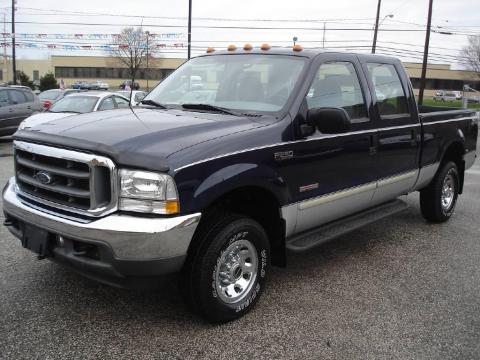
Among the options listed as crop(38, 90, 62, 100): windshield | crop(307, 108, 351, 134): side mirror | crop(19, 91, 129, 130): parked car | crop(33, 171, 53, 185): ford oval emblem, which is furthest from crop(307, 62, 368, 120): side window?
crop(38, 90, 62, 100): windshield

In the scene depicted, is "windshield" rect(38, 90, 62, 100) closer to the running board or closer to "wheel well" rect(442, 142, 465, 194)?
"wheel well" rect(442, 142, 465, 194)

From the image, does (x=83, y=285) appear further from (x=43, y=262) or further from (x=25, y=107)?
(x=25, y=107)

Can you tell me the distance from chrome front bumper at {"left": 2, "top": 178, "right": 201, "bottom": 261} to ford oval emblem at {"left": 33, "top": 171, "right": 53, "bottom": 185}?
312 millimetres

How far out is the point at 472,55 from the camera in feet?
220

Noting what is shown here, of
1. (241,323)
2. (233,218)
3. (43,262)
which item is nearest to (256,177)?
(233,218)

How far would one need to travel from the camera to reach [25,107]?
1477cm

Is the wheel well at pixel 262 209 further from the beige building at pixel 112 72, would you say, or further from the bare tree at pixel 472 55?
the beige building at pixel 112 72

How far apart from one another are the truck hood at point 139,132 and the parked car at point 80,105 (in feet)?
30.7

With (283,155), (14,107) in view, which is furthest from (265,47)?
(14,107)

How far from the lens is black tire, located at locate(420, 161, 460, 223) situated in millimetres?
6278

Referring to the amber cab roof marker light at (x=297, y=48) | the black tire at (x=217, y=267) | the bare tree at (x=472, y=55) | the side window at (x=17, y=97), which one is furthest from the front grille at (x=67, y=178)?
the bare tree at (x=472, y=55)

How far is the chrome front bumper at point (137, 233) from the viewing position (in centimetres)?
297

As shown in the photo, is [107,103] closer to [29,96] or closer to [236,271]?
[29,96]

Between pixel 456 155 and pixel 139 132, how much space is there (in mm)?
4817
